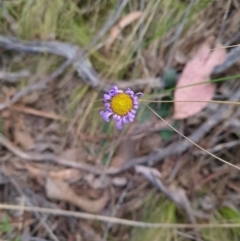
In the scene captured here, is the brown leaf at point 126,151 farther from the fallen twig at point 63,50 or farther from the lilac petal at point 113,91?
the lilac petal at point 113,91

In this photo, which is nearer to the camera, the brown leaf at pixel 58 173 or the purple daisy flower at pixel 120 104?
the purple daisy flower at pixel 120 104

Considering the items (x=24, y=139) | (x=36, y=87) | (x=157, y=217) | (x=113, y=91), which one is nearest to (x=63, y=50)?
(x=36, y=87)

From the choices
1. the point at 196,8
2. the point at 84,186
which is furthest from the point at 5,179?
the point at 196,8

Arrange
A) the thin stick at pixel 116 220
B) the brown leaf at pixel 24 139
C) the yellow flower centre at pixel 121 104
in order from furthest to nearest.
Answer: the brown leaf at pixel 24 139, the thin stick at pixel 116 220, the yellow flower centre at pixel 121 104

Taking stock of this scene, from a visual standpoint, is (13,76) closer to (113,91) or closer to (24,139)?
(24,139)

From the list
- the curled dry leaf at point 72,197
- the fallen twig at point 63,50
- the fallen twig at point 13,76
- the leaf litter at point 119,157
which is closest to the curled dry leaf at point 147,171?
the leaf litter at point 119,157

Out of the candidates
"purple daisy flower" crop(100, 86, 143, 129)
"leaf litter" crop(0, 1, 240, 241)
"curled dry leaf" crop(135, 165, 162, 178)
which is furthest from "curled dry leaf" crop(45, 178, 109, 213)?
"purple daisy flower" crop(100, 86, 143, 129)
